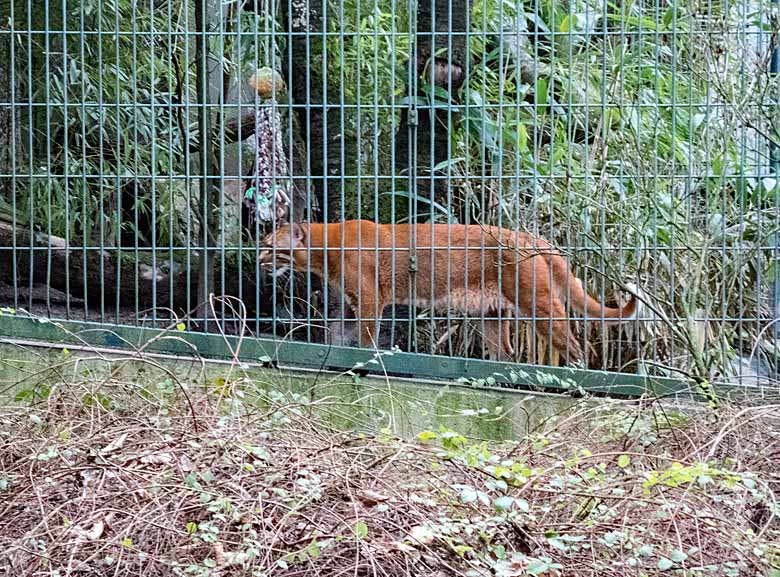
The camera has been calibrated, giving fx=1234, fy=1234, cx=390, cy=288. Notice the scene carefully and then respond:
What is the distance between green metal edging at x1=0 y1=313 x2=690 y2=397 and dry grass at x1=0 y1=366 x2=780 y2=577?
5.19ft

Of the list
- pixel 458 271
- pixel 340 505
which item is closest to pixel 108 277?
pixel 458 271

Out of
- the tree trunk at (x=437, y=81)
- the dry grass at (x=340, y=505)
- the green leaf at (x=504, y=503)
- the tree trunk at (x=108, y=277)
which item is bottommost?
the dry grass at (x=340, y=505)

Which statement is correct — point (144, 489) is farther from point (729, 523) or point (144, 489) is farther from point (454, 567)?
point (729, 523)

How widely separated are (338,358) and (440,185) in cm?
267

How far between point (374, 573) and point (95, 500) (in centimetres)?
108

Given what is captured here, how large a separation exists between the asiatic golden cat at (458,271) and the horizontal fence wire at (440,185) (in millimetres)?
23

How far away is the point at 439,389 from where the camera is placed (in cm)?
686

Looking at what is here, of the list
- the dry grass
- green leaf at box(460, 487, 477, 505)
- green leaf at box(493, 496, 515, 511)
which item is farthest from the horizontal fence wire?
green leaf at box(493, 496, 515, 511)

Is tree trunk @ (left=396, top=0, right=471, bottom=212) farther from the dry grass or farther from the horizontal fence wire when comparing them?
the dry grass

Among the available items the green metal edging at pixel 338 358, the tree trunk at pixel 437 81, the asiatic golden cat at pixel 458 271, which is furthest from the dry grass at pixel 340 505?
the tree trunk at pixel 437 81

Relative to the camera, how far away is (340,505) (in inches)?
163

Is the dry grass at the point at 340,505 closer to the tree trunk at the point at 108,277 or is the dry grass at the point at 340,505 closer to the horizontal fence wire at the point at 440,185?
the horizontal fence wire at the point at 440,185

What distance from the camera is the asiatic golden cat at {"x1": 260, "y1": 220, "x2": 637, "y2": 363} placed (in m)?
7.65

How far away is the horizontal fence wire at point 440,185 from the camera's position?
695cm
